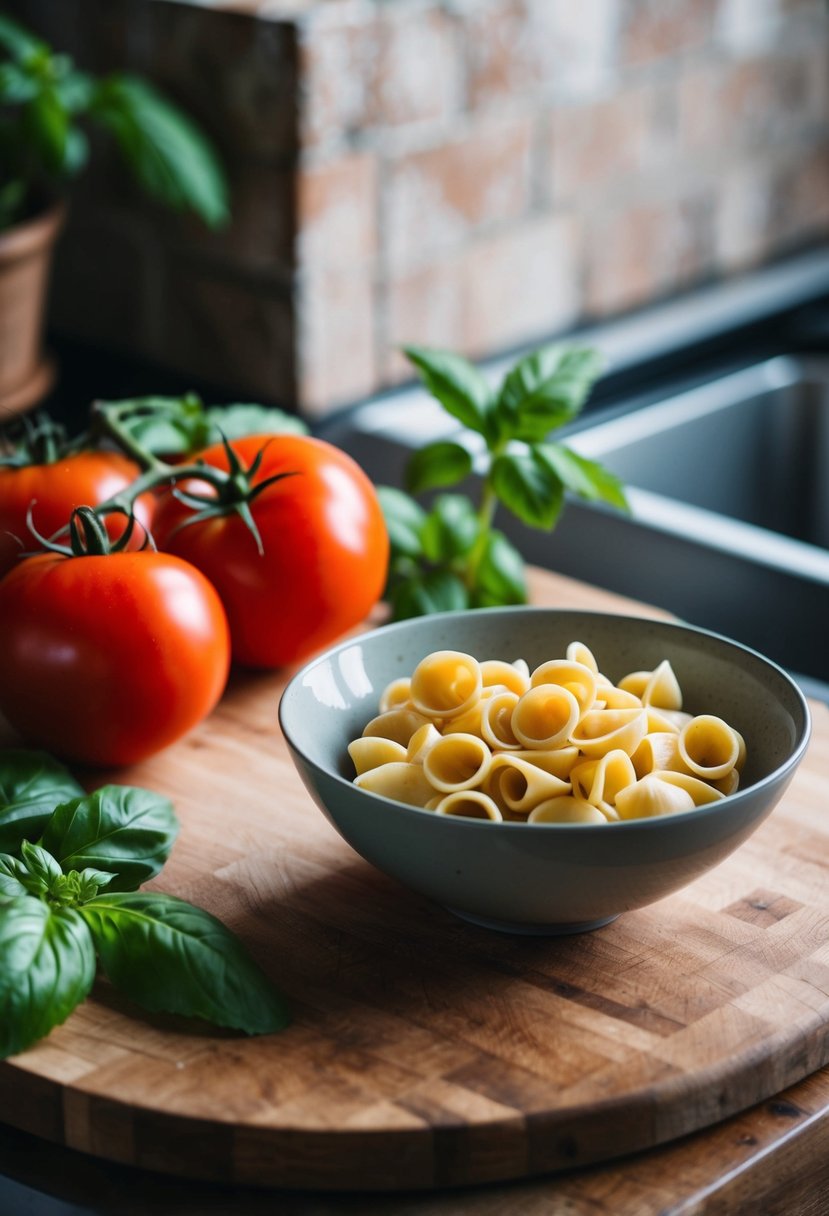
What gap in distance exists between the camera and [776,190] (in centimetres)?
178

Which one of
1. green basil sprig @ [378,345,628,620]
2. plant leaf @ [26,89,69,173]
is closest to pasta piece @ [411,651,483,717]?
green basil sprig @ [378,345,628,620]

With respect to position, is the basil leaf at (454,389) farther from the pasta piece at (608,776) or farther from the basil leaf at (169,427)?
the pasta piece at (608,776)

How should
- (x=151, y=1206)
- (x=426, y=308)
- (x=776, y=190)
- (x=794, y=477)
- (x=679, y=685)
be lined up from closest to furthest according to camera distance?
1. (x=151, y=1206)
2. (x=679, y=685)
3. (x=426, y=308)
4. (x=794, y=477)
5. (x=776, y=190)

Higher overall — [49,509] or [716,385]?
[49,509]

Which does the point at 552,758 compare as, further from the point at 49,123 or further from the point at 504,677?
the point at 49,123

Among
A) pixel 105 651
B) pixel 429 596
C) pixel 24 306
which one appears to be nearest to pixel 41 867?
pixel 105 651

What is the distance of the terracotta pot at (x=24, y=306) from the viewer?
4.23ft

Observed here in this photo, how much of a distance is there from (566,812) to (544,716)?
0.05 meters

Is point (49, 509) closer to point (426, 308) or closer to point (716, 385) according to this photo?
point (426, 308)

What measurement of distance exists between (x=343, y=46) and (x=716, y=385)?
49 cm

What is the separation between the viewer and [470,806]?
72cm

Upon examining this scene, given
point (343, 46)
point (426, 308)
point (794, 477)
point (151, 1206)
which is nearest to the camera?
point (151, 1206)

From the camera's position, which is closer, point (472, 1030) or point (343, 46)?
point (472, 1030)

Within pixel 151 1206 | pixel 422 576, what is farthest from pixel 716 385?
pixel 151 1206
